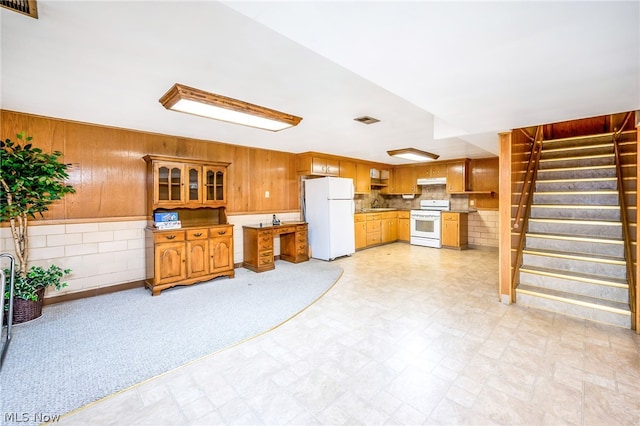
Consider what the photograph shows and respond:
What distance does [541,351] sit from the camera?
238 centimetres

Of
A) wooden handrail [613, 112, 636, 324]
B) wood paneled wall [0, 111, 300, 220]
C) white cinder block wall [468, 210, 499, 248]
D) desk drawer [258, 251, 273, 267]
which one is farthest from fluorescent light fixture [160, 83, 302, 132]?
white cinder block wall [468, 210, 499, 248]

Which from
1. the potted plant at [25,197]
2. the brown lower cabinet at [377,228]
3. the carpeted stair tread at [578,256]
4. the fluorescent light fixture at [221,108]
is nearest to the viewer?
the fluorescent light fixture at [221,108]

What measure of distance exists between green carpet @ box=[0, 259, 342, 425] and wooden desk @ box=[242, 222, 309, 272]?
75 centimetres

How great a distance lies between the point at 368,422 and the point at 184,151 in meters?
4.40

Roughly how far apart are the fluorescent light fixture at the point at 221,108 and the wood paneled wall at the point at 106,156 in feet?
5.42

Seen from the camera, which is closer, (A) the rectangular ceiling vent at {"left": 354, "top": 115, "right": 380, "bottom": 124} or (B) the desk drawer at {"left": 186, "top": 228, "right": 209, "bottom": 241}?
(A) the rectangular ceiling vent at {"left": 354, "top": 115, "right": 380, "bottom": 124}

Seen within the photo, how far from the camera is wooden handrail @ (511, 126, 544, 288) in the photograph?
11.4ft

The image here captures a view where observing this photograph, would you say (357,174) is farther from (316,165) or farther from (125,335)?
(125,335)

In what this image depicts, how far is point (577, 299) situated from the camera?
10.1 ft

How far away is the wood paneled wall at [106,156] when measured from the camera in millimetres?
3393

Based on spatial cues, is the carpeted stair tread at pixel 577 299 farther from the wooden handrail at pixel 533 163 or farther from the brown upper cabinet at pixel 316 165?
the brown upper cabinet at pixel 316 165

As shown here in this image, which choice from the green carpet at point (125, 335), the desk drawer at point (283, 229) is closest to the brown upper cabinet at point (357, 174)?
the desk drawer at point (283, 229)

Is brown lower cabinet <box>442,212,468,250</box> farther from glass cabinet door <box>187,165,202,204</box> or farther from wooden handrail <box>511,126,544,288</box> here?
glass cabinet door <box>187,165,202,204</box>

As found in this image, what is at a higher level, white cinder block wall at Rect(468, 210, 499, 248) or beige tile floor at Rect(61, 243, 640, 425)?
white cinder block wall at Rect(468, 210, 499, 248)
